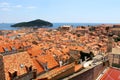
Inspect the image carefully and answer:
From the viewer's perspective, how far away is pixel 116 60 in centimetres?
3272

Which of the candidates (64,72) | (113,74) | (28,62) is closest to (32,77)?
(28,62)

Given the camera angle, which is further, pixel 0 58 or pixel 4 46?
pixel 4 46

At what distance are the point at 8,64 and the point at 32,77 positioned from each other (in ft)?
13.7

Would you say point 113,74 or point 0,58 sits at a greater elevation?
point 0,58

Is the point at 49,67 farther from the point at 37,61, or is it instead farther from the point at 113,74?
the point at 113,74

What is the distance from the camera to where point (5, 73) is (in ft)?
76.7

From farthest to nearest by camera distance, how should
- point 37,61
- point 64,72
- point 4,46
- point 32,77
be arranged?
point 4,46 → point 37,61 → point 32,77 → point 64,72

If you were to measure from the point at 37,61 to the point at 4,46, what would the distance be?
17389 millimetres

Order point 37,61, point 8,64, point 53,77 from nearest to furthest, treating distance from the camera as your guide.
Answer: point 53,77, point 8,64, point 37,61

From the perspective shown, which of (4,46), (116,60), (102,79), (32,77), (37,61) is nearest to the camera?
(102,79)

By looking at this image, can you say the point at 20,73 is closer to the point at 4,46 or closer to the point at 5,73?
the point at 5,73

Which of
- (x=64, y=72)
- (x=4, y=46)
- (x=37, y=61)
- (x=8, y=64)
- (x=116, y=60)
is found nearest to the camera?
(x=64, y=72)

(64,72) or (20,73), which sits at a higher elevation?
(64,72)

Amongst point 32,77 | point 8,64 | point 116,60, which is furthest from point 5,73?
point 116,60
